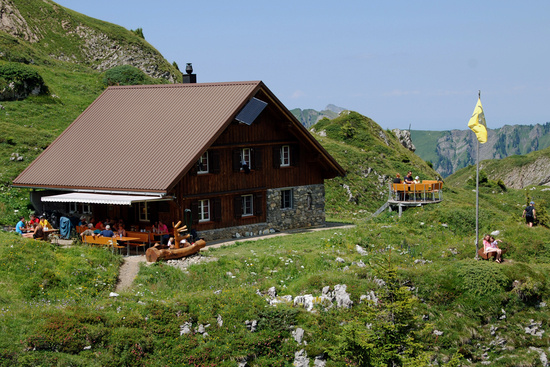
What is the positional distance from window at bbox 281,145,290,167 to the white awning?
31.3 ft

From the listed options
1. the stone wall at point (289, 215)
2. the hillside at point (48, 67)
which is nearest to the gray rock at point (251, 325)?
the stone wall at point (289, 215)

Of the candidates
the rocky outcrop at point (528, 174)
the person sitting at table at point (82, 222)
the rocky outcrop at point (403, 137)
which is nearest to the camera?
the person sitting at table at point (82, 222)

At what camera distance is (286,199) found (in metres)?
38.3

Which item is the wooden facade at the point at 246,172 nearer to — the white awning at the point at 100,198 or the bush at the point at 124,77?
the white awning at the point at 100,198

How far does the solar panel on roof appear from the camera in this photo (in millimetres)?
33656

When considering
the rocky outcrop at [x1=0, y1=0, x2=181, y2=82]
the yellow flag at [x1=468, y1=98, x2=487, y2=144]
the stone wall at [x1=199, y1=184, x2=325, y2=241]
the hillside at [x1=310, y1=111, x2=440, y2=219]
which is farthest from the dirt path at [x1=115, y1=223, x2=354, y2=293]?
the rocky outcrop at [x1=0, y1=0, x2=181, y2=82]

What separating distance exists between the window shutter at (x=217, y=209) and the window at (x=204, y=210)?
0.27 meters

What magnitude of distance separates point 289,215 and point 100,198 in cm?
1121

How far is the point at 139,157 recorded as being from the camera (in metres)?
32.8

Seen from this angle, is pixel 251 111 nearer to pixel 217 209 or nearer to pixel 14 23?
pixel 217 209

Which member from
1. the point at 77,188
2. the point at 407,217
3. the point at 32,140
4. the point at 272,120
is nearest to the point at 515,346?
the point at 407,217

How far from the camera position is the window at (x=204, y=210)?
1323 inches

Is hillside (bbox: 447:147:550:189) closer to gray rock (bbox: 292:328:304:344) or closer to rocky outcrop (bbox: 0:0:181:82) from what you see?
rocky outcrop (bbox: 0:0:181:82)

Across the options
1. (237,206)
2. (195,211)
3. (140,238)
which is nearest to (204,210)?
(195,211)
